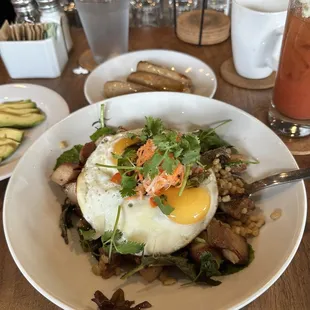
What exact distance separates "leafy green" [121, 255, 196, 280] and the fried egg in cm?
4

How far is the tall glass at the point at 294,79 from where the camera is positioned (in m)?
1.36

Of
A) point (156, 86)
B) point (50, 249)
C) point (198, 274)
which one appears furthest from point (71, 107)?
point (198, 274)

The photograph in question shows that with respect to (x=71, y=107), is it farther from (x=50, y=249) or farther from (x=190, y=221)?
(x=190, y=221)

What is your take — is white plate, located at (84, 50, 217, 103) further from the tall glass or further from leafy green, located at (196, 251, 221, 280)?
leafy green, located at (196, 251, 221, 280)

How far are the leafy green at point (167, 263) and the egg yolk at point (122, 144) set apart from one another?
37 centimetres

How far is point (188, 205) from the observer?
1.09 meters

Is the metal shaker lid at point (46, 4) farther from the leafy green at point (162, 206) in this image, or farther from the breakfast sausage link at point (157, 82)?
the leafy green at point (162, 206)

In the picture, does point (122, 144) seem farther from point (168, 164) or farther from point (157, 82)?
point (157, 82)

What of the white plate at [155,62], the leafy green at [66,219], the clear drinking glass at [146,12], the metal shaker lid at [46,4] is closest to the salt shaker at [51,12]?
the metal shaker lid at [46,4]

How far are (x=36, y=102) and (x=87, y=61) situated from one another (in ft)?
1.58

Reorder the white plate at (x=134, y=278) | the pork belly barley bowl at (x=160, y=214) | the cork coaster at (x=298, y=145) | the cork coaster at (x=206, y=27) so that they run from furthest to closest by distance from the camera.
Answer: the cork coaster at (x=206, y=27) < the cork coaster at (x=298, y=145) < the pork belly barley bowl at (x=160, y=214) < the white plate at (x=134, y=278)

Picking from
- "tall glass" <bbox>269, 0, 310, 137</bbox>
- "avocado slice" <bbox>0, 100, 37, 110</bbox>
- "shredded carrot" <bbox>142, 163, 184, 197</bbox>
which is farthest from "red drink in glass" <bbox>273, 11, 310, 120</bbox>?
"avocado slice" <bbox>0, 100, 37, 110</bbox>

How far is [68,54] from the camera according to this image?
2275 mm

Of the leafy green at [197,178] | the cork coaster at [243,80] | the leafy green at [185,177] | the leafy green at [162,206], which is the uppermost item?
the leafy green at [185,177]
